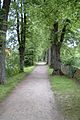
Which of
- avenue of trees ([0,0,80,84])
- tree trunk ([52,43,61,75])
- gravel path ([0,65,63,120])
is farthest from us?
tree trunk ([52,43,61,75])

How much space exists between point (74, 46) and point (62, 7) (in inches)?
959

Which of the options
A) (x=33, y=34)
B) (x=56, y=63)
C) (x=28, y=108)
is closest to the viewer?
(x=28, y=108)

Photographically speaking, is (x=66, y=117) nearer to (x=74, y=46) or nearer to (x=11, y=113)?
(x=11, y=113)

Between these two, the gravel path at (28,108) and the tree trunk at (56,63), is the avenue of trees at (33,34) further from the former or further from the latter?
the gravel path at (28,108)

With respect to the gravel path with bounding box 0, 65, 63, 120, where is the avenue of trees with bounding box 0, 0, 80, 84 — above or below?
above

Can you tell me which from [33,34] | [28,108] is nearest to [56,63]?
[33,34]

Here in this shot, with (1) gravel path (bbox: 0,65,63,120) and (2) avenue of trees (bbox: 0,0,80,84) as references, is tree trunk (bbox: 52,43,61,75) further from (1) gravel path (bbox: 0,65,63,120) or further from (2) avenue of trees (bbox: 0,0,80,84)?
(1) gravel path (bbox: 0,65,63,120)

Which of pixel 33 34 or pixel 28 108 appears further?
pixel 33 34

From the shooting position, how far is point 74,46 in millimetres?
38281

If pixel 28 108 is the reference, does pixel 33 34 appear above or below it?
above

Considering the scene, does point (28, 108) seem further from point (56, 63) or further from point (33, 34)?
point (33, 34)

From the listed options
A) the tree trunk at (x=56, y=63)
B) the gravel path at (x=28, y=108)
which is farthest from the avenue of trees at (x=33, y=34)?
the gravel path at (x=28, y=108)

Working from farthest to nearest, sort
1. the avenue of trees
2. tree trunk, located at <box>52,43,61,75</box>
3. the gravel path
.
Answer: tree trunk, located at <box>52,43,61,75</box> < the avenue of trees < the gravel path

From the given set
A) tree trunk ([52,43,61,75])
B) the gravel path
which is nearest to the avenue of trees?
tree trunk ([52,43,61,75])
